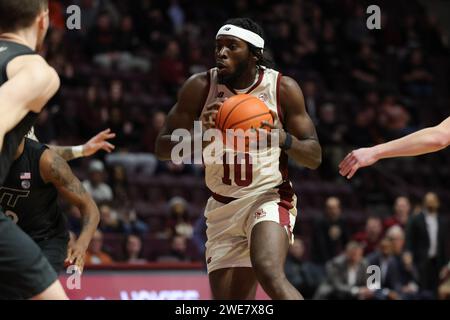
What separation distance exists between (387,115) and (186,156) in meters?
10.6

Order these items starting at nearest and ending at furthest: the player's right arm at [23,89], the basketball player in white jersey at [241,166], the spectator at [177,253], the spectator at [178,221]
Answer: the player's right arm at [23,89], the basketball player in white jersey at [241,166], the spectator at [177,253], the spectator at [178,221]

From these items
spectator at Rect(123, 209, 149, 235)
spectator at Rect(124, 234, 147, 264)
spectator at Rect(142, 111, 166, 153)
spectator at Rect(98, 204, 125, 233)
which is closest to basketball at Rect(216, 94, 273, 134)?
spectator at Rect(124, 234, 147, 264)

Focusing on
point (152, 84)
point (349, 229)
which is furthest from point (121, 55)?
point (349, 229)

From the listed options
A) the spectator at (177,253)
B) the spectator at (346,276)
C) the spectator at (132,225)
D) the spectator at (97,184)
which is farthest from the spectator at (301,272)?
the spectator at (97,184)

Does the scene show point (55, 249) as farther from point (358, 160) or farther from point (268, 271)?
point (358, 160)

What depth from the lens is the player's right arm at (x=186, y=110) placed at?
20.9 feet

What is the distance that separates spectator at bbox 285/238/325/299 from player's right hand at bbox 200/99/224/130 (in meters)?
6.19

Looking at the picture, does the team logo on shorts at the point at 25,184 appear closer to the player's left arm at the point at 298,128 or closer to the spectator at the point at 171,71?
the player's left arm at the point at 298,128

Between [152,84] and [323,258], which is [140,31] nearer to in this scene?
[152,84]

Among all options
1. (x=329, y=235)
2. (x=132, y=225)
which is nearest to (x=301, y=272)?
(x=329, y=235)

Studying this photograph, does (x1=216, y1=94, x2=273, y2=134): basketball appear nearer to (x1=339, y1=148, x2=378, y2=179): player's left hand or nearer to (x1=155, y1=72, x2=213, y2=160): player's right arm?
(x1=155, y1=72, x2=213, y2=160): player's right arm

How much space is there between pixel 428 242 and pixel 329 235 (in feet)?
4.53

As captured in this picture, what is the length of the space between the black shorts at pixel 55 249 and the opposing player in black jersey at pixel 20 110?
1371mm
